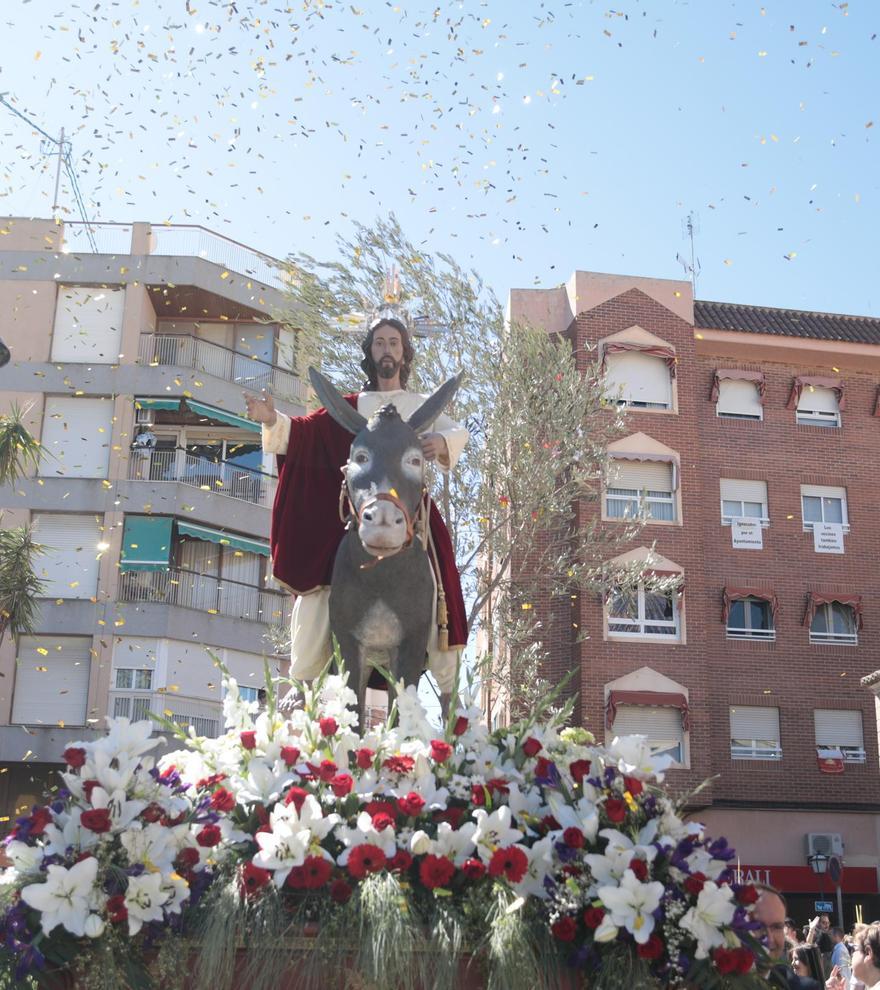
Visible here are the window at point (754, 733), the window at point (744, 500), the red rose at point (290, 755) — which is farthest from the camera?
the window at point (744, 500)

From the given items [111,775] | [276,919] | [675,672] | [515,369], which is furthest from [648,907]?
[675,672]

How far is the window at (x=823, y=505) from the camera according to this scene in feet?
123

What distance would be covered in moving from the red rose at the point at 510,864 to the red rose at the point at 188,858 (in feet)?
3.22

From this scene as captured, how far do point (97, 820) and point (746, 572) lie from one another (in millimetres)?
33440

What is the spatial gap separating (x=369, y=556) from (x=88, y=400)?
109 ft

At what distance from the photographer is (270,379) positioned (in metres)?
40.3

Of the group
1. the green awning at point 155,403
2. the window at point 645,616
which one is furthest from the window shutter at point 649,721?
the green awning at point 155,403

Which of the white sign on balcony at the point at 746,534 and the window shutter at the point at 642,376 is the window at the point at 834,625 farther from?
the window shutter at the point at 642,376

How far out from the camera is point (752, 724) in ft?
116

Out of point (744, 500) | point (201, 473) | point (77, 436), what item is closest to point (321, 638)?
point (744, 500)

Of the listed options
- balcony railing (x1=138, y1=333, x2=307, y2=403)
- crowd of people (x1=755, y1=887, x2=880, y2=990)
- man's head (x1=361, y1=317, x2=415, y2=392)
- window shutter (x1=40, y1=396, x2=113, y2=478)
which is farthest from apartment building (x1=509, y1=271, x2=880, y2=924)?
man's head (x1=361, y1=317, x2=415, y2=392)

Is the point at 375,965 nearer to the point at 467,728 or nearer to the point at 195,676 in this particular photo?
the point at 467,728

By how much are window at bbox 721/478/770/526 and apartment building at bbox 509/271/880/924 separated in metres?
0.05

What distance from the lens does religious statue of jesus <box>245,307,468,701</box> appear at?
6.70 meters
